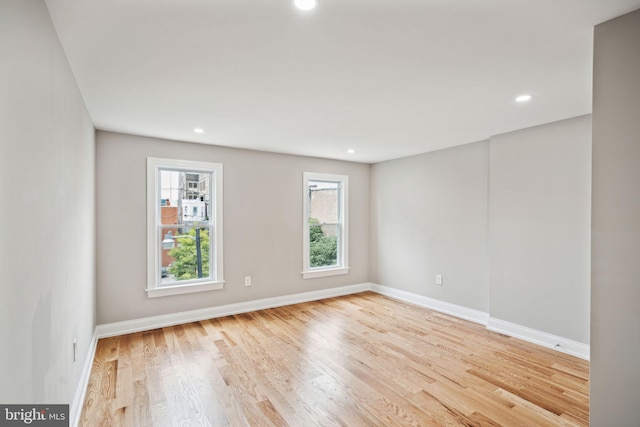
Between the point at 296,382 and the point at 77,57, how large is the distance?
2758 millimetres

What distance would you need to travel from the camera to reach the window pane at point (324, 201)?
5.28 metres

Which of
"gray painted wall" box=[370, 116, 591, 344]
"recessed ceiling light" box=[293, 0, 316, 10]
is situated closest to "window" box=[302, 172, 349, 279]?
"gray painted wall" box=[370, 116, 591, 344]

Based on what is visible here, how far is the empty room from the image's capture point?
153 cm

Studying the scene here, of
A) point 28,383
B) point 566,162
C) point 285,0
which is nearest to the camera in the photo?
point 28,383

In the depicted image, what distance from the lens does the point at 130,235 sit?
12.2ft

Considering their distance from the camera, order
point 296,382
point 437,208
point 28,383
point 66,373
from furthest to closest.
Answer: point 437,208, point 296,382, point 66,373, point 28,383

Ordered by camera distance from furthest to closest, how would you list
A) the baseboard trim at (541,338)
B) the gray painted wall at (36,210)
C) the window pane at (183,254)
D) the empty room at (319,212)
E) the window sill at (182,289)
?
1. the window pane at (183,254)
2. the window sill at (182,289)
3. the baseboard trim at (541,338)
4. the empty room at (319,212)
5. the gray painted wall at (36,210)

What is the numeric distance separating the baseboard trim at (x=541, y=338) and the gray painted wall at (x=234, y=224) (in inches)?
94.9

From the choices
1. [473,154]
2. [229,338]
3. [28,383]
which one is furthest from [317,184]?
[28,383]

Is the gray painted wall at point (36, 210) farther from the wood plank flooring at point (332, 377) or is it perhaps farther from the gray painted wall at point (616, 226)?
the gray painted wall at point (616, 226)

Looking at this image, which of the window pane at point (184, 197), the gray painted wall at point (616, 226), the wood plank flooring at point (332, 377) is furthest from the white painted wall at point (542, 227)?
the window pane at point (184, 197)

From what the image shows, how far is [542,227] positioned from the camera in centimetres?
339

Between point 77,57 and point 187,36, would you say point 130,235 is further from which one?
point 187,36

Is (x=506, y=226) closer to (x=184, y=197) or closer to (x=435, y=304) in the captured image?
(x=435, y=304)
